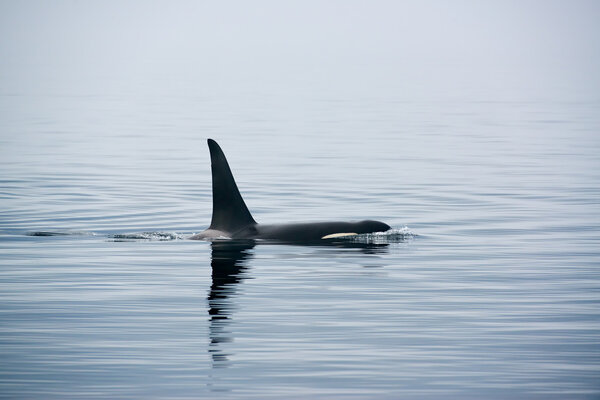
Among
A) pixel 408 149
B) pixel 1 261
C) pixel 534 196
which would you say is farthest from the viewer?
pixel 408 149

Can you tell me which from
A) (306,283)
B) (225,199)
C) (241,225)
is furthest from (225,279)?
(241,225)

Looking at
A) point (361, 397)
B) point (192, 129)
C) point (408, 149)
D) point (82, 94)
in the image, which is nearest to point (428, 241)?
point (361, 397)

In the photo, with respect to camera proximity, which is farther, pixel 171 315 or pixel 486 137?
pixel 486 137

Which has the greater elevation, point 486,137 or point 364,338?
point 486,137

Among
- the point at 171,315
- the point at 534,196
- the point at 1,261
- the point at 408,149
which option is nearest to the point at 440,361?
the point at 171,315

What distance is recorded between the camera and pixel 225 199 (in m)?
21.8

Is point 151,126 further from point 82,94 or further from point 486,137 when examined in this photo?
point 82,94

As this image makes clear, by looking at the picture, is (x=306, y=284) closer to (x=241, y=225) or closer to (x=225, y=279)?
(x=225, y=279)

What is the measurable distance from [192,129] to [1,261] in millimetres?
44577

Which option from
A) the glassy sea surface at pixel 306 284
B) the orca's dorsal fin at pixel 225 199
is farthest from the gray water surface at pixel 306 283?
the orca's dorsal fin at pixel 225 199

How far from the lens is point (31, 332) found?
49.4 feet

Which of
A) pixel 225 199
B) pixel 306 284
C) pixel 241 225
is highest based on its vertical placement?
pixel 225 199

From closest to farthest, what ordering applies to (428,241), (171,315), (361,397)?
1. (361,397)
2. (171,315)
3. (428,241)

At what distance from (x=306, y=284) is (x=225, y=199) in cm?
405
